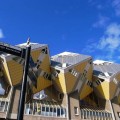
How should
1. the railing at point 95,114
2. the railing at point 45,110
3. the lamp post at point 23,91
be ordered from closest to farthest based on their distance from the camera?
the lamp post at point 23,91, the railing at point 45,110, the railing at point 95,114

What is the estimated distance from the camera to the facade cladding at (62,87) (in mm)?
37281

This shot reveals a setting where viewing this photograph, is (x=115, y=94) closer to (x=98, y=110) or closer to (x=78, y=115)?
(x=98, y=110)

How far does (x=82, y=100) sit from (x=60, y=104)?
970 centimetres

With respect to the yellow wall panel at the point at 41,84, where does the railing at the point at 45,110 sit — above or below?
below

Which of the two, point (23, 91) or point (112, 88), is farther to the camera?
point (112, 88)

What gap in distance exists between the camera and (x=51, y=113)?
39.0m

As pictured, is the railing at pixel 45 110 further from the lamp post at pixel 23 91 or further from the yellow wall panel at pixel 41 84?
the lamp post at pixel 23 91

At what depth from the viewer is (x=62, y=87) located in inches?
1688

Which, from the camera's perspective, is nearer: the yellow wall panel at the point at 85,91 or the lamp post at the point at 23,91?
the lamp post at the point at 23,91

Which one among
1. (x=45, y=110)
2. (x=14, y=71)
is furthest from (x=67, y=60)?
(x=14, y=71)

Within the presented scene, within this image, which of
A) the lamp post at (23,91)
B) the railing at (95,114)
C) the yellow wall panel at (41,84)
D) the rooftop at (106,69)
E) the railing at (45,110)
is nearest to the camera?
the lamp post at (23,91)

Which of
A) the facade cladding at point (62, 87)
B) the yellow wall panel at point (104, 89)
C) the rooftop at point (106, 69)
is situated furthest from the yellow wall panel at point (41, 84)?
the rooftop at point (106, 69)

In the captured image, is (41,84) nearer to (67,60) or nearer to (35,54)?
(35,54)

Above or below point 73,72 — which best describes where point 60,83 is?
below
